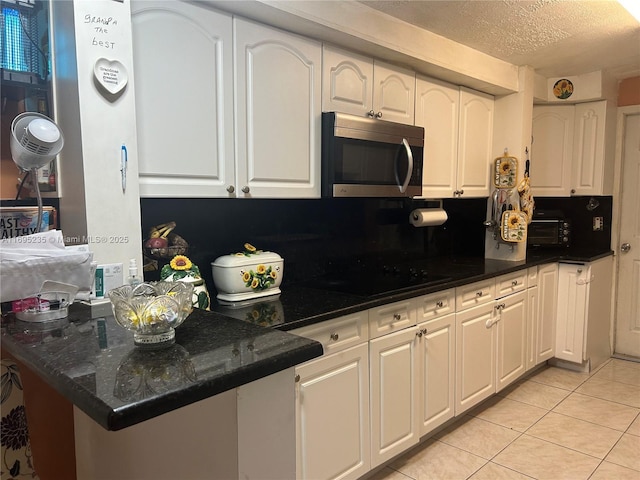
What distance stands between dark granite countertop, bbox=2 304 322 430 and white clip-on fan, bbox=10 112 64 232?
43cm

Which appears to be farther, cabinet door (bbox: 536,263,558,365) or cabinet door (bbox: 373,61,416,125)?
cabinet door (bbox: 536,263,558,365)

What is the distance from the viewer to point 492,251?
3.34 metres

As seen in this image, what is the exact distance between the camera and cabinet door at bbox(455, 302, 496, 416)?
2.53 metres

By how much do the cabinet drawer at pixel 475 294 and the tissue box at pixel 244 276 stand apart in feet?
3.51

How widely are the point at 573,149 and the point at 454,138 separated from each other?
4.52ft

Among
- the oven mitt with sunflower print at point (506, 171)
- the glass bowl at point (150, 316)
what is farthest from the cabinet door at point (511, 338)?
the glass bowl at point (150, 316)

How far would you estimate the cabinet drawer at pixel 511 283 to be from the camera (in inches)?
111

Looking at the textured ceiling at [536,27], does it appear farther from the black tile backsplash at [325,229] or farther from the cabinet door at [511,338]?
the cabinet door at [511,338]

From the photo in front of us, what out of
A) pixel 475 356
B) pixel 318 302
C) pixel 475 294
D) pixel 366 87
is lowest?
pixel 475 356

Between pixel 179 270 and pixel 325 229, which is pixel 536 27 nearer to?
pixel 325 229

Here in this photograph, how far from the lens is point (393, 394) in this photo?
2109 mm

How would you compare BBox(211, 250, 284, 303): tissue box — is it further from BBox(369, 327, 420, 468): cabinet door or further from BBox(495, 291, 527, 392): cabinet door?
BBox(495, 291, 527, 392): cabinet door

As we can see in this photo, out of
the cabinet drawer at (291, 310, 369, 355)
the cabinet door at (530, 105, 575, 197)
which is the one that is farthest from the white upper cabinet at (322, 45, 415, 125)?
the cabinet door at (530, 105, 575, 197)

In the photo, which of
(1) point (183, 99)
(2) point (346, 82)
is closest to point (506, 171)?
(2) point (346, 82)
